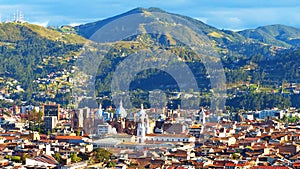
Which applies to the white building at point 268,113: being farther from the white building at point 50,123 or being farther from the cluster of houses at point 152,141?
the white building at point 50,123

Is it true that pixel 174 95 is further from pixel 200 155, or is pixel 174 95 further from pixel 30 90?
pixel 200 155

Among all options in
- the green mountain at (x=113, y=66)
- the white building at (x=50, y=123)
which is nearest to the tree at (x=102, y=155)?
the white building at (x=50, y=123)

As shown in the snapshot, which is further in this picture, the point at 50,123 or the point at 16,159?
the point at 50,123

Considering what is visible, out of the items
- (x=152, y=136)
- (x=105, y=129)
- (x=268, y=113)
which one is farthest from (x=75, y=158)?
(x=268, y=113)

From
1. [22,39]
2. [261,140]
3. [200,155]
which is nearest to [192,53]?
[22,39]

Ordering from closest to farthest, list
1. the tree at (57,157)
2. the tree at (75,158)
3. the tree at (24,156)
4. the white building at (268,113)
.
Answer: the tree at (24,156)
the tree at (57,157)
the tree at (75,158)
the white building at (268,113)

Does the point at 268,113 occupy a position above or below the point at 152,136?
above

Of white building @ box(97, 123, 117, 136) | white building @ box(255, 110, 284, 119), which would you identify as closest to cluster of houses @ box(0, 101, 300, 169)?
white building @ box(97, 123, 117, 136)

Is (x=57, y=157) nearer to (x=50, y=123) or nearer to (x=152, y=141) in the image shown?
(x=152, y=141)

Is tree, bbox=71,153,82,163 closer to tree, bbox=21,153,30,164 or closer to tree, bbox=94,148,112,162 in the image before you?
tree, bbox=94,148,112,162

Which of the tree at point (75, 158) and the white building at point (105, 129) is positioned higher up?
the white building at point (105, 129)

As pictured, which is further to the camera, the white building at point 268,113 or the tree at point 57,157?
the white building at point 268,113
